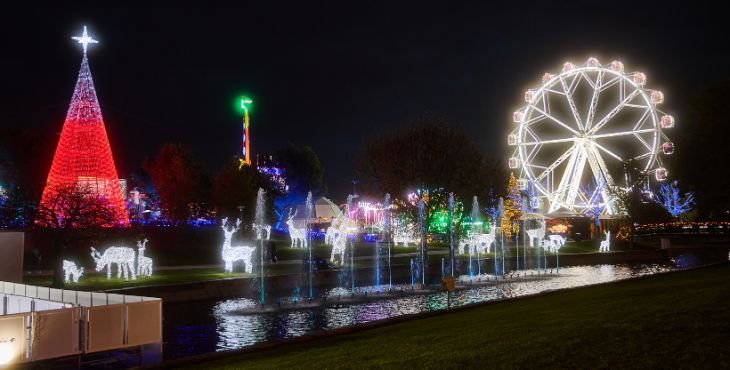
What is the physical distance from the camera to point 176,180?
72.6 meters

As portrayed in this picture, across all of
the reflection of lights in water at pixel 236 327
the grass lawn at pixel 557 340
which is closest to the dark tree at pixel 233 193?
the reflection of lights in water at pixel 236 327

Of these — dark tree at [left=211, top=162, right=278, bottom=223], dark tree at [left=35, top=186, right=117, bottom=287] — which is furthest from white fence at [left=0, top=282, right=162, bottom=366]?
dark tree at [left=211, top=162, right=278, bottom=223]

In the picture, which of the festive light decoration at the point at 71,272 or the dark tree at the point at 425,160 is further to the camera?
the dark tree at the point at 425,160

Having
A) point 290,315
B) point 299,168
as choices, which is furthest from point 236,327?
point 299,168

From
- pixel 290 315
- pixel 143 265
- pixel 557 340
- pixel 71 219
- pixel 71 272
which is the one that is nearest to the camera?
pixel 557 340

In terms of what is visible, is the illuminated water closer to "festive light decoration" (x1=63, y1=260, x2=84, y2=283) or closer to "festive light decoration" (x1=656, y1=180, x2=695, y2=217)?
"festive light decoration" (x1=63, y1=260, x2=84, y2=283)

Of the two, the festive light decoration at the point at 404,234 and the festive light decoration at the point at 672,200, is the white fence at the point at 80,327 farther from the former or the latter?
the festive light decoration at the point at 672,200

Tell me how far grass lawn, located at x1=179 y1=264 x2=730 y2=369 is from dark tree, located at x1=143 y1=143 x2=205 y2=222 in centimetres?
5586

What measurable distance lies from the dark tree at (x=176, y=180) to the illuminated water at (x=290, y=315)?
43.0m

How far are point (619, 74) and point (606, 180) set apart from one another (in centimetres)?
956

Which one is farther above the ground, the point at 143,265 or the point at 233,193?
the point at 233,193

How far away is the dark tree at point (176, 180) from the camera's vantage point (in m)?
71.1

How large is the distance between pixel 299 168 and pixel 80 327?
308ft

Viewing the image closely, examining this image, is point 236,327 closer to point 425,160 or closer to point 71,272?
point 71,272
